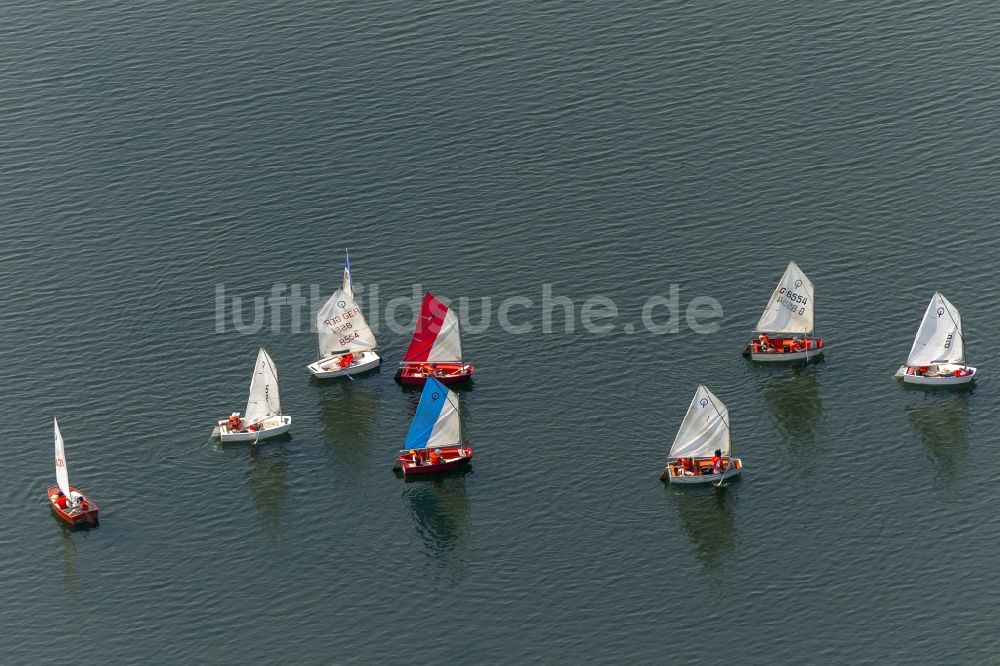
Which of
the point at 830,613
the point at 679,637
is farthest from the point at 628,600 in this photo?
the point at 830,613

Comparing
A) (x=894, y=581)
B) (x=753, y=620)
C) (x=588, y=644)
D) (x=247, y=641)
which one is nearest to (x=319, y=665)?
(x=247, y=641)

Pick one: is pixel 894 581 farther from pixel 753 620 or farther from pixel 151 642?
pixel 151 642

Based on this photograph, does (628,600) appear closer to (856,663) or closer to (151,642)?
(856,663)

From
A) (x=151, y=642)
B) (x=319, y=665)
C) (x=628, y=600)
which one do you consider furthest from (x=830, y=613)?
(x=151, y=642)

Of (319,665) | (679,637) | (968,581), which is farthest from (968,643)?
(319,665)

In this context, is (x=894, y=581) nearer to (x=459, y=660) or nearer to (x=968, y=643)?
(x=968, y=643)
